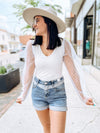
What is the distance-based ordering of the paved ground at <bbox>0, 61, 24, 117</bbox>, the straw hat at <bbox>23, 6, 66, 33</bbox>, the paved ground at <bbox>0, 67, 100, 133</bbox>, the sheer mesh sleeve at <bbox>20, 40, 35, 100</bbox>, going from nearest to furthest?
the straw hat at <bbox>23, 6, 66, 33</bbox> < the sheer mesh sleeve at <bbox>20, 40, 35, 100</bbox> < the paved ground at <bbox>0, 67, 100, 133</bbox> < the paved ground at <bbox>0, 61, 24, 117</bbox>

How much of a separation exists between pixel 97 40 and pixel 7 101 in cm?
437

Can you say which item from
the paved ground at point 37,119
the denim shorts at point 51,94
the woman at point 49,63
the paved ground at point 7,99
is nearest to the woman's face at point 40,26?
the woman at point 49,63

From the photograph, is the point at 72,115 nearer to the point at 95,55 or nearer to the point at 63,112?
the point at 63,112

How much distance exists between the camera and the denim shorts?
1.19 metres

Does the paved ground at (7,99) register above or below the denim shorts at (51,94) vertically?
below

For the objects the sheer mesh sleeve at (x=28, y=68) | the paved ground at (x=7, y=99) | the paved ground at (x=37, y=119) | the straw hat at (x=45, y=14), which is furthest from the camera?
the paved ground at (x=7, y=99)

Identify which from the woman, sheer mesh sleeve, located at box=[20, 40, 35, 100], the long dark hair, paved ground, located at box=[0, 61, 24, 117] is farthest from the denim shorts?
paved ground, located at box=[0, 61, 24, 117]

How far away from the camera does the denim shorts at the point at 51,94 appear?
1.19 meters

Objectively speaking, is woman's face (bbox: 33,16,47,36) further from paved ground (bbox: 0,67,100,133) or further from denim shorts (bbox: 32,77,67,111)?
paved ground (bbox: 0,67,100,133)

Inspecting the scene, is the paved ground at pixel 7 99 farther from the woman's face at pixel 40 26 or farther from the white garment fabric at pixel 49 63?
the woman's face at pixel 40 26

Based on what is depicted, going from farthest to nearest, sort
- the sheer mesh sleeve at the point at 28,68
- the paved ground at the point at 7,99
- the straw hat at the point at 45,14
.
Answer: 1. the paved ground at the point at 7,99
2. the sheer mesh sleeve at the point at 28,68
3. the straw hat at the point at 45,14

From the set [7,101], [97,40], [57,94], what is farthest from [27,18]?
[97,40]

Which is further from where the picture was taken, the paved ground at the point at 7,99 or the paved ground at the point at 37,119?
the paved ground at the point at 7,99

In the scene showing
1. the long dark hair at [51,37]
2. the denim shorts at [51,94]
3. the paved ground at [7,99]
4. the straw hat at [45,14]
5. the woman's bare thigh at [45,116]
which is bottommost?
the paved ground at [7,99]
